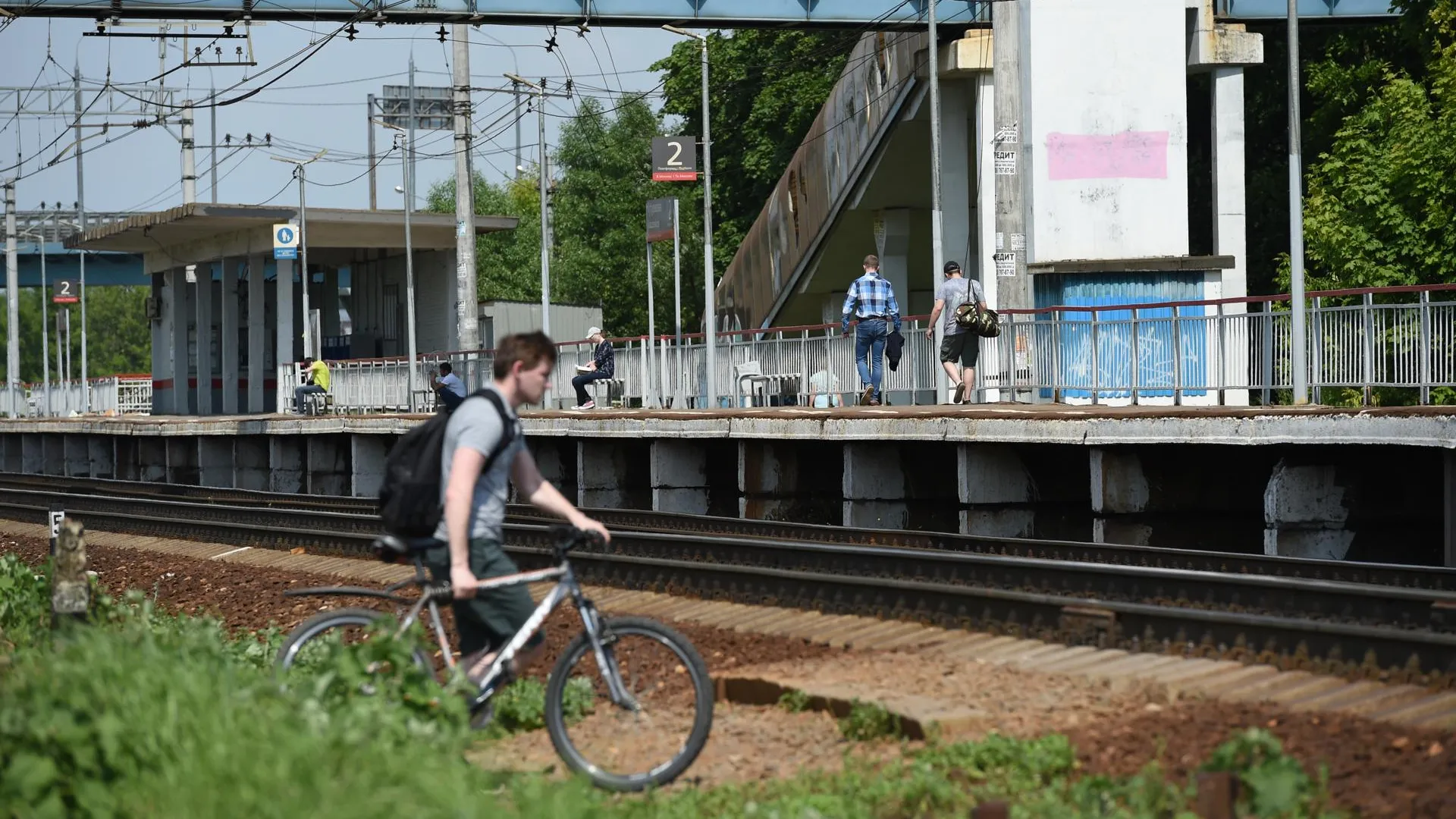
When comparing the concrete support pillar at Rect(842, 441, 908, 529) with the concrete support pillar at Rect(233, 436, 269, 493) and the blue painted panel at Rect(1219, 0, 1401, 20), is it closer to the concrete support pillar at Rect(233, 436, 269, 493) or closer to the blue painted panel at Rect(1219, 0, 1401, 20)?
the blue painted panel at Rect(1219, 0, 1401, 20)

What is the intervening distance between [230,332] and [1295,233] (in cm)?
Result: 4005

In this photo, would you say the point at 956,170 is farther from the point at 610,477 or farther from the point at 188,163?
the point at 188,163

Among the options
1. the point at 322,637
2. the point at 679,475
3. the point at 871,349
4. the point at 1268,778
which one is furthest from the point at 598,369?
the point at 1268,778

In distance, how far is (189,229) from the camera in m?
50.8

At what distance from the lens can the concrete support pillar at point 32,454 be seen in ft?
170

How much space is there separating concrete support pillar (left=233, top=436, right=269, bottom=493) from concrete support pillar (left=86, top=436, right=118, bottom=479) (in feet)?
28.2

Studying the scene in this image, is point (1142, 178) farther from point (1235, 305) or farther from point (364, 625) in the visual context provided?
point (364, 625)

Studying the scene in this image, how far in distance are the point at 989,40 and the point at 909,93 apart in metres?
2.87

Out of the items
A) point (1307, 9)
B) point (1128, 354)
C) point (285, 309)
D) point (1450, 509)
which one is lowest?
point (1450, 509)

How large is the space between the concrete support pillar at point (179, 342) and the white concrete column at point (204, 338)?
0.48 metres

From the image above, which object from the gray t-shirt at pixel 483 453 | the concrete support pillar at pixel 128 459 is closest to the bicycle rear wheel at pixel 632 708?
the gray t-shirt at pixel 483 453

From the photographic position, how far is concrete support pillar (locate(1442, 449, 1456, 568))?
1408 centimetres

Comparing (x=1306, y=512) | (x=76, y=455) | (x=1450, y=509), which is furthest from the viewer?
(x=76, y=455)

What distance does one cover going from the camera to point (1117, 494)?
17.7 m
